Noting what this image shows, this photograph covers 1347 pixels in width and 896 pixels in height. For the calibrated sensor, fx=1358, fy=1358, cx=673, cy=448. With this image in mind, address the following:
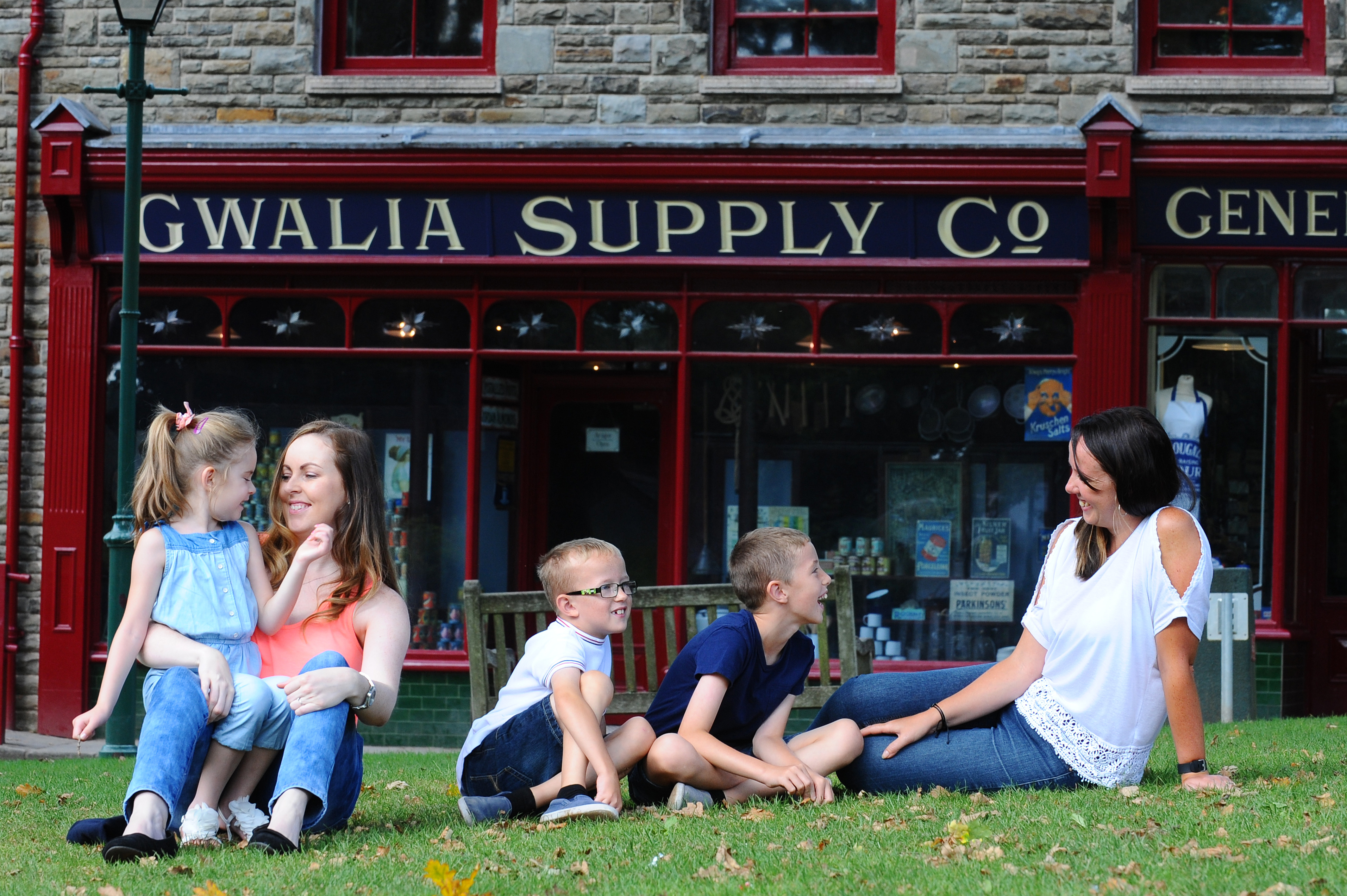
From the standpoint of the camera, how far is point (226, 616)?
399 cm

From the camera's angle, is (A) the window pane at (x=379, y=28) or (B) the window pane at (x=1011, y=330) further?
(A) the window pane at (x=379, y=28)

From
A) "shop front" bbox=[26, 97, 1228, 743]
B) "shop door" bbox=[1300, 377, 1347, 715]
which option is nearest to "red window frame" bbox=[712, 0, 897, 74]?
"shop front" bbox=[26, 97, 1228, 743]

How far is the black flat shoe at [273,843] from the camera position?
3686mm

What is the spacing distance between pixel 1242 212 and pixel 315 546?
21.5 ft

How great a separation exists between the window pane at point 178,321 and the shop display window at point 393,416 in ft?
0.40

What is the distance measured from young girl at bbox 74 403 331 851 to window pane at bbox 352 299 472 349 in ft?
15.3

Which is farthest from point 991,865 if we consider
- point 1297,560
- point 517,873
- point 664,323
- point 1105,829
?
point 1297,560

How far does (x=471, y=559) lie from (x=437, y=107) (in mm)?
2928

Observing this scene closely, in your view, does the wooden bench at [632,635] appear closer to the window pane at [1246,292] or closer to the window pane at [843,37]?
the window pane at [1246,292]

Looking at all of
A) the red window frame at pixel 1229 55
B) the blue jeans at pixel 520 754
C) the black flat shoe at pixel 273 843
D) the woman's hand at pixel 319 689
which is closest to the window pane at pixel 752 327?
the red window frame at pixel 1229 55

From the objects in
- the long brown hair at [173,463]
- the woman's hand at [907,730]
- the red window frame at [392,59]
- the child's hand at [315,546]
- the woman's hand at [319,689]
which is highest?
the red window frame at [392,59]

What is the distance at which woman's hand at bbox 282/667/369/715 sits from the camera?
12.6ft

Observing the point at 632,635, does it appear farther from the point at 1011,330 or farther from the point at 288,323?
the point at 288,323

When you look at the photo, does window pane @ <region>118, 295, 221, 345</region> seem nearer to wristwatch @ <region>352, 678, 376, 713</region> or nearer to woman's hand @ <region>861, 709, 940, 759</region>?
wristwatch @ <region>352, 678, 376, 713</region>
